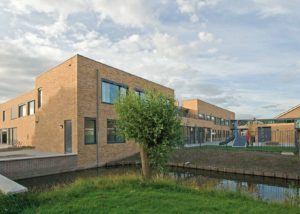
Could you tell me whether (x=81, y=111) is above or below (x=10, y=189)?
above

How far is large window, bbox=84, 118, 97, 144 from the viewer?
2055 centimetres

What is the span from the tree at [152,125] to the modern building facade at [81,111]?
10.1 m

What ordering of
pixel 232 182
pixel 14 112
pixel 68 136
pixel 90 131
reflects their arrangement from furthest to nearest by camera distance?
1. pixel 14 112
2. pixel 90 131
3. pixel 68 136
4. pixel 232 182

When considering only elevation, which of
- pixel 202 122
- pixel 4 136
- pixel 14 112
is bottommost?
pixel 4 136

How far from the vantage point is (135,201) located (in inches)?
276

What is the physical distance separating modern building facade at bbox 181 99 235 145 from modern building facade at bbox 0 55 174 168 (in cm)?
1468

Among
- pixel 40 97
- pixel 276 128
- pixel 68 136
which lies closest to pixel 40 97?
pixel 40 97

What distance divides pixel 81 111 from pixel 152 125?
36.2ft

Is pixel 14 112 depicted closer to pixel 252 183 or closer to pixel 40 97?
pixel 40 97

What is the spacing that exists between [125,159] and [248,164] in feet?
31.9

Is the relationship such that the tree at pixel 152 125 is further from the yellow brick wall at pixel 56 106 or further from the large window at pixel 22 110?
the large window at pixel 22 110

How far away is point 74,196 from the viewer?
25.5 ft

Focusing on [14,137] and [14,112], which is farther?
[14,112]

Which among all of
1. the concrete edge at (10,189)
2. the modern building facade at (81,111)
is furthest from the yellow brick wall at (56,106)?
the concrete edge at (10,189)
